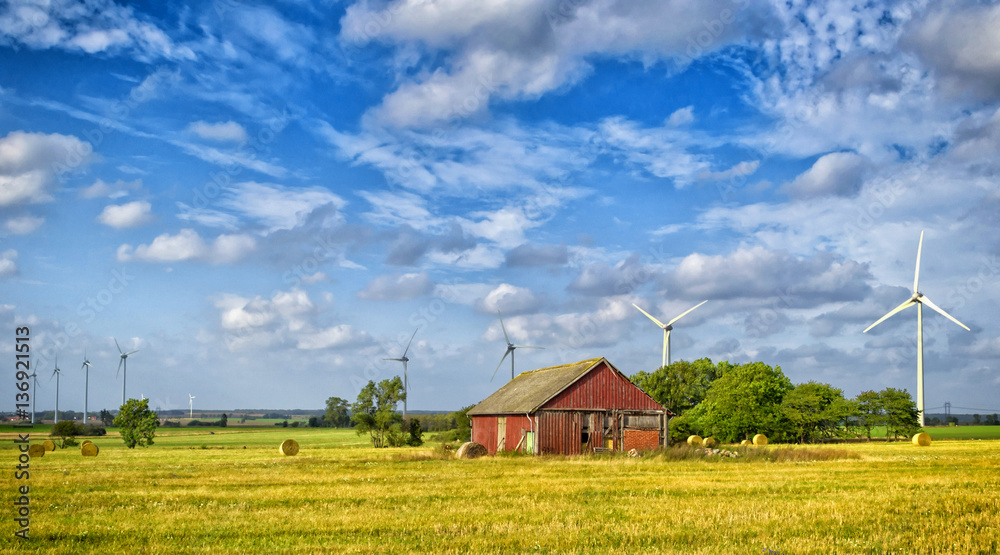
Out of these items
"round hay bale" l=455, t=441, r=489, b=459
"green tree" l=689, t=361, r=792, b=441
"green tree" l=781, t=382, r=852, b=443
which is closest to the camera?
"round hay bale" l=455, t=441, r=489, b=459

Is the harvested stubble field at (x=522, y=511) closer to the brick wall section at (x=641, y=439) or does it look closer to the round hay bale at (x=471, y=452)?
the round hay bale at (x=471, y=452)

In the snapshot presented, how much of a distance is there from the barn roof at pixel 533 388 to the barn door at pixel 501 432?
1.94 feet

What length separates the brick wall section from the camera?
46.5m

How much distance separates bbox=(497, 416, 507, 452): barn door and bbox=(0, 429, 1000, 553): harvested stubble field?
17.7 meters

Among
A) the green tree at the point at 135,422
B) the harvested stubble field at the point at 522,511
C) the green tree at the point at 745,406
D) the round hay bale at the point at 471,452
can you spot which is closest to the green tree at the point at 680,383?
the green tree at the point at 745,406

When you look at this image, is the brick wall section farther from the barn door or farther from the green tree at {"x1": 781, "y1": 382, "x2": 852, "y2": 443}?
the green tree at {"x1": 781, "y1": 382, "x2": 852, "y2": 443}

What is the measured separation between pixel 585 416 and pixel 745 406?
28482mm

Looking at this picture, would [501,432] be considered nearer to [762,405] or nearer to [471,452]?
[471,452]

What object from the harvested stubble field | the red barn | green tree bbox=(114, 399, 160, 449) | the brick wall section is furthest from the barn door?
green tree bbox=(114, 399, 160, 449)

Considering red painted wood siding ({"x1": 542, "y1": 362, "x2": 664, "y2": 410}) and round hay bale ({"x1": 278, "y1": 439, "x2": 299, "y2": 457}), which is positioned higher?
red painted wood siding ({"x1": 542, "y1": 362, "x2": 664, "y2": 410})

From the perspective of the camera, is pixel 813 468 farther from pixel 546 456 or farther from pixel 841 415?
pixel 841 415

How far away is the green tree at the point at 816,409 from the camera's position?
241ft

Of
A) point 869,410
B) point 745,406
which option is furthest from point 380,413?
point 869,410

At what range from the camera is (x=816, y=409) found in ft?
244
